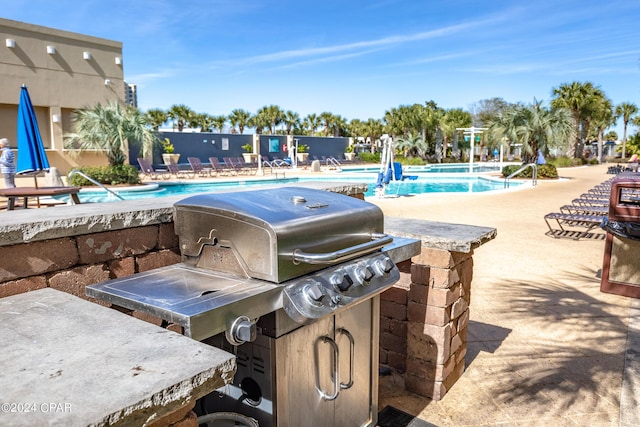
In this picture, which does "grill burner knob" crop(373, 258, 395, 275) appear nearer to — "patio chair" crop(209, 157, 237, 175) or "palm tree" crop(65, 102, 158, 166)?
"palm tree" crop(65, 102, 158, 166)

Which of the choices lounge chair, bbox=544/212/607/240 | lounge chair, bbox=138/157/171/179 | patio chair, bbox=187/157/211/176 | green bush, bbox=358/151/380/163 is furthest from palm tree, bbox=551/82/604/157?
lounge chair, bbox=138/157/171/179

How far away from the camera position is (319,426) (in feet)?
7.52

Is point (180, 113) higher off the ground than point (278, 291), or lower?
higher

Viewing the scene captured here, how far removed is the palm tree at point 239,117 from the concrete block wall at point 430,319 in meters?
47.3

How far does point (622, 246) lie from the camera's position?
550cm

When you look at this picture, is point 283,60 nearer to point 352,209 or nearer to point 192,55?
point 192,55

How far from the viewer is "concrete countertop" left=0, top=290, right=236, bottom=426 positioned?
3.18 ft

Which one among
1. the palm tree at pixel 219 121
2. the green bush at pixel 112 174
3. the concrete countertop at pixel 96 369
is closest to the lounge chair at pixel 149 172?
the green bush at pixel 112 174

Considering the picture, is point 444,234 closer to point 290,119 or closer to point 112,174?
point 112,174

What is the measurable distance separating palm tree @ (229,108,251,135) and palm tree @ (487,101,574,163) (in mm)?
31390

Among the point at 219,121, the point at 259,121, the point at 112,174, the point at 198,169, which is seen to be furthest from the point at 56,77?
the point at 259,121

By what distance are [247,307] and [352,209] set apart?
2.74ft

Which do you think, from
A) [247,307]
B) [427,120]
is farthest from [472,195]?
[427,120]

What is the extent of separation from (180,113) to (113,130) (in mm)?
27856
